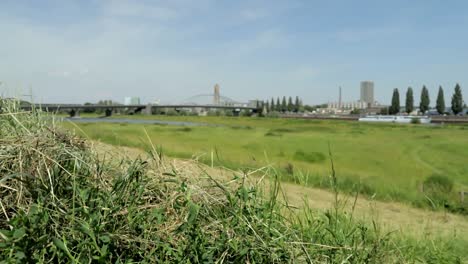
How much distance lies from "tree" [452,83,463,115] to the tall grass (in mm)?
127202

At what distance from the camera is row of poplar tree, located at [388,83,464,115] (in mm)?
112812

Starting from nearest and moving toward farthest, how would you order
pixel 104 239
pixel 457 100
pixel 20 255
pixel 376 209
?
pixel 20 255 → pixel 104 239 → pixel 376 209 → pixel 457 100

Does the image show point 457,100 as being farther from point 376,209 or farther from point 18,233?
point 18,233

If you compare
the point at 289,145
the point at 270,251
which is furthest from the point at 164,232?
the point at 289,145

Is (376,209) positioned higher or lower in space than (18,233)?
lower

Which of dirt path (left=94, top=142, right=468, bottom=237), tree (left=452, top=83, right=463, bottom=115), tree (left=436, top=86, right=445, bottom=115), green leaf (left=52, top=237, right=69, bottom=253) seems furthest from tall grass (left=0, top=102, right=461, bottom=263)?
tree (left=436, top=86, right=445, bottom=115)

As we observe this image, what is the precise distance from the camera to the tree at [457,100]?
367 feet

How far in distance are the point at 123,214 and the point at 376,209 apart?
634cm

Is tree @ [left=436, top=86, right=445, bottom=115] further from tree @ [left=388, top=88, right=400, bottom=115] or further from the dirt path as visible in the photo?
the dirt path

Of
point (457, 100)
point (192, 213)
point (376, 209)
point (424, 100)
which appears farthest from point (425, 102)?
point (192, 213)

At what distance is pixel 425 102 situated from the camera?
12438 centimetres

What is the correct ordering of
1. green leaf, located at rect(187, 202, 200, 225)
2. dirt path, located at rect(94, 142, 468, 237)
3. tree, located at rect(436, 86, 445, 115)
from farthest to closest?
tree, located at rect(436, 86, 445, 115) < dirt path, located at rect(94, 142, 468, 237) < green leaf, located at rect(187, 202, 200, 225)

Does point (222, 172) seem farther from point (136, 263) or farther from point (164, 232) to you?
point (136, 263)

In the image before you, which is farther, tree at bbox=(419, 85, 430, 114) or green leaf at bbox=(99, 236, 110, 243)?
tree at bbox=(419, 85, 430, 114)
